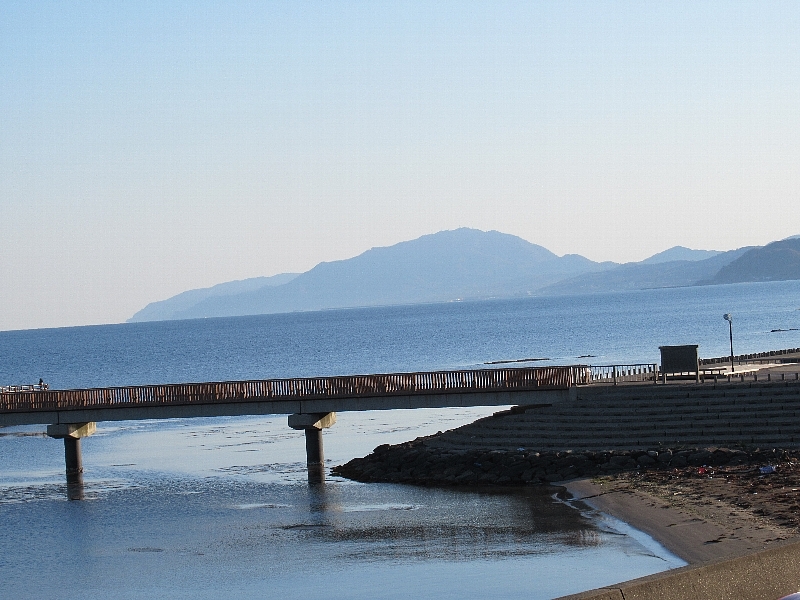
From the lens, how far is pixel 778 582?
12.0 m

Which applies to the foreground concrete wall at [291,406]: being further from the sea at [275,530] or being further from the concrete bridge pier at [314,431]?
the sea at [275,530]

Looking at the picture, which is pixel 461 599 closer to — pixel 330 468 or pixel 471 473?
pixel 471 473

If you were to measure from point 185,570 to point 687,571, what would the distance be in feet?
60.1

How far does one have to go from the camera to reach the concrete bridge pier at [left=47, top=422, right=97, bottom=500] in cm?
4653

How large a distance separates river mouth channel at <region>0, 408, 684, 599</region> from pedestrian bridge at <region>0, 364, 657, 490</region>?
213 centimetres

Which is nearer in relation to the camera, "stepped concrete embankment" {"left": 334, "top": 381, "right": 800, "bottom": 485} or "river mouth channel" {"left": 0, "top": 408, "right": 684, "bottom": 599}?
"river mouth channel" {"left": 0, "top": 408, "right": 684, "bottom": 599}

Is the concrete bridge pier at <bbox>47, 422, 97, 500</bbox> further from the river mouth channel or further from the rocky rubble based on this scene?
the rocky rubble

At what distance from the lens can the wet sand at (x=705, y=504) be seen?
2552 cm

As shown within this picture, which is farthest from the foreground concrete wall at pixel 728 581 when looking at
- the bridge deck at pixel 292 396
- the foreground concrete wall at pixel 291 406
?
the bridge deck at pixel 292 396

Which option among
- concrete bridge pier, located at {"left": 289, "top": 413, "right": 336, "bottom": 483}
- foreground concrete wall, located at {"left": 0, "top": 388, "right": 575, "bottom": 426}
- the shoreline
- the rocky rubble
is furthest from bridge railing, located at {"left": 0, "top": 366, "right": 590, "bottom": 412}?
the shoreline

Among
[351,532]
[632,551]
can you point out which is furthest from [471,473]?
[632,551]

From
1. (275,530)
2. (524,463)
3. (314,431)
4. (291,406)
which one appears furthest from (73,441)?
(524,463)

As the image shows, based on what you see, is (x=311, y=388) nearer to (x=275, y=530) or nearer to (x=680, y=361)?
(x=680, y=361)

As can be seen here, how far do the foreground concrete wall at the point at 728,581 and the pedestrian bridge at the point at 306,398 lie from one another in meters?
29.7
